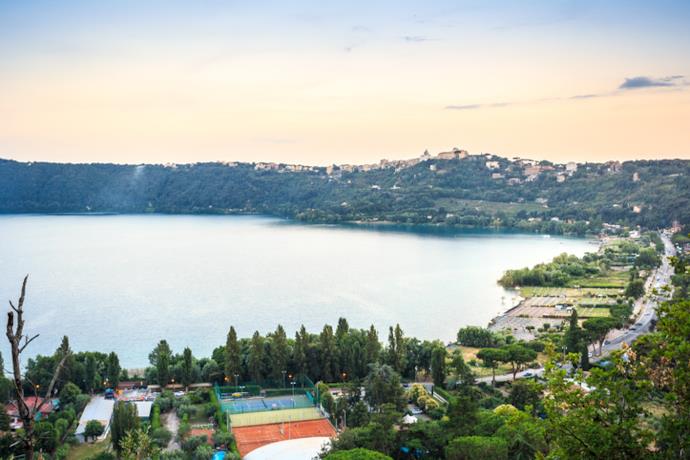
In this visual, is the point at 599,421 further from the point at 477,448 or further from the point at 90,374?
the point at 90,374

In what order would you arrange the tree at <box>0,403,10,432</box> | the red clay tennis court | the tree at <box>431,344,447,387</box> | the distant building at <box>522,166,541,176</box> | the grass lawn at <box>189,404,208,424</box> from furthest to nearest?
the distant building at <box>522,166,541,176</box>, the tree at <box>431,344,447,387</box>, the grass lawn at <box>189,404,208,424</box>, the red clay tennis court, the tree at <box>0,403,10,432</box>

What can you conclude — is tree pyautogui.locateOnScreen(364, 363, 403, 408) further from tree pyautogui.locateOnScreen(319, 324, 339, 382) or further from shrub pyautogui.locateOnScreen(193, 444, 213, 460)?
shrub pyautogui.locateOnScreen(193, 444, 213, 460)

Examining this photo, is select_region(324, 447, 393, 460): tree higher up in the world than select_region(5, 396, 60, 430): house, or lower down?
higher up

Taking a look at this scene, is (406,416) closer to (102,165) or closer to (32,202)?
(32,202)

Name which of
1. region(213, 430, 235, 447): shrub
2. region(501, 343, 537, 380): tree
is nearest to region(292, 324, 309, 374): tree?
region(213, 430, 235, 447): shrub

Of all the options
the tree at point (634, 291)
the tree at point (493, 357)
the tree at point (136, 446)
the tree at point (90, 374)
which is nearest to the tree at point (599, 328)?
the tree at point (493, 357)

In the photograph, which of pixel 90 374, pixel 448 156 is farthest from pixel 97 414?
pixel 448 156
